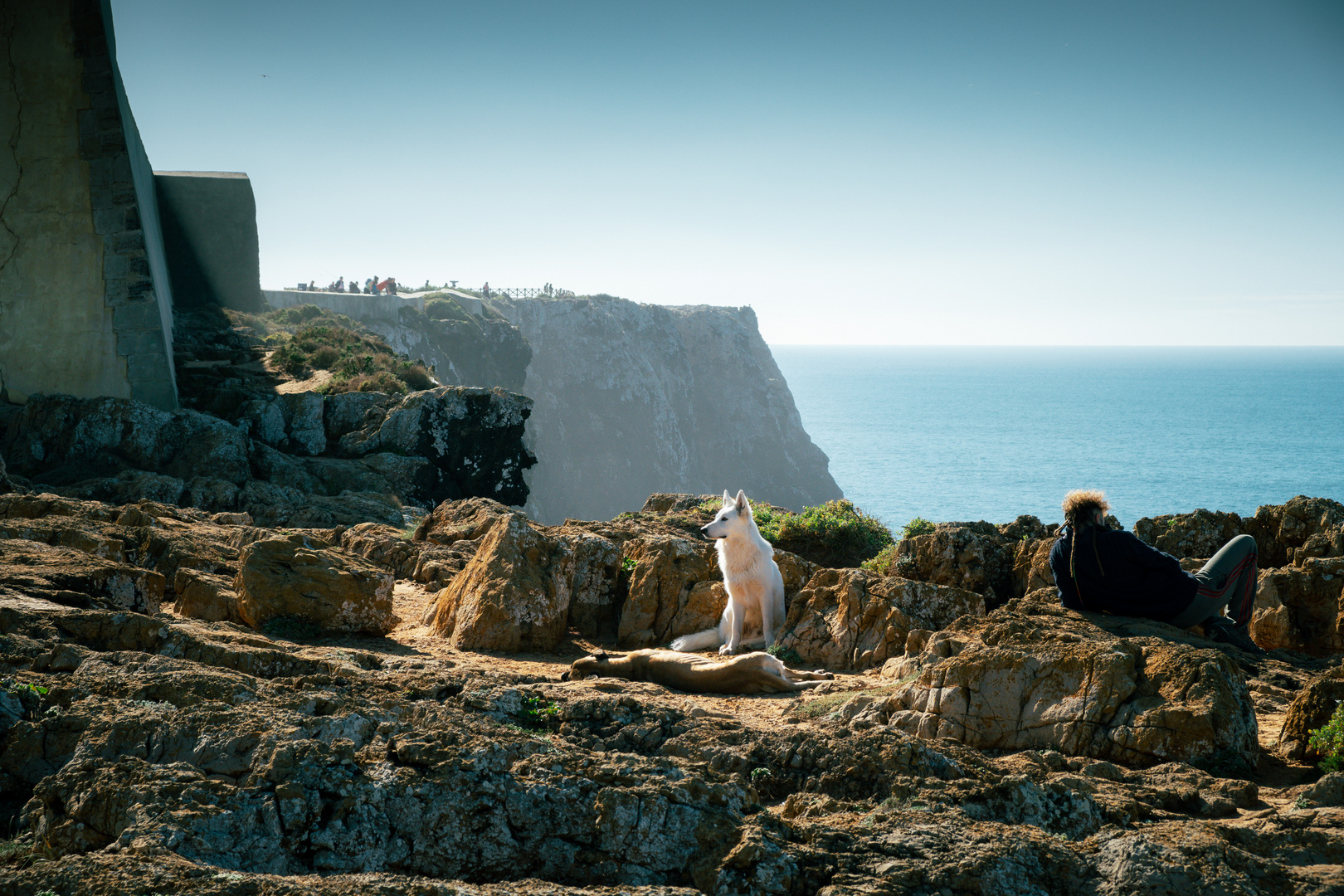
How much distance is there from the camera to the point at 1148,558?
6.58 metres

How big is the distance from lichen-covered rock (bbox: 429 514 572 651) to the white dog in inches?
55.5

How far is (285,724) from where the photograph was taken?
12.6ft

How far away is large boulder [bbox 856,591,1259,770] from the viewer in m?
4.70

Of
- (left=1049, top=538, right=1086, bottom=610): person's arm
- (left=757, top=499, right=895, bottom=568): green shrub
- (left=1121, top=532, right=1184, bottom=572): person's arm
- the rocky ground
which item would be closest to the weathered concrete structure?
the rocky ground

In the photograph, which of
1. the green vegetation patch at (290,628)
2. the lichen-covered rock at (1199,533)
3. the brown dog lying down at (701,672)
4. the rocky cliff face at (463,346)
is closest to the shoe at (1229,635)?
the lichen-covered rock at (1199,533)

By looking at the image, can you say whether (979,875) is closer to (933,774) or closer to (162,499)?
(933,774)

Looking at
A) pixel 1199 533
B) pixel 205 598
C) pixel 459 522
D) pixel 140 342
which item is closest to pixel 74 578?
pixel 205 598

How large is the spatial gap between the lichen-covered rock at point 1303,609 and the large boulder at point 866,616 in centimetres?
251

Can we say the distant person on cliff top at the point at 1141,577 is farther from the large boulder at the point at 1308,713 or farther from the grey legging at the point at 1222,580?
the large boulder at the point at 1308,713

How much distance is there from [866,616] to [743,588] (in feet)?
4.13

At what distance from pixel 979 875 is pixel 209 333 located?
29551 mm

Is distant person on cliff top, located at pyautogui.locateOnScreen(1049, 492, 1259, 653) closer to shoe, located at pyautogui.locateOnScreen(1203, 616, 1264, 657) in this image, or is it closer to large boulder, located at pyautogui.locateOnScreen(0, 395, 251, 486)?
shoe, located at pyautogui.locateOnScreen(1203, 616, 1264, 657)

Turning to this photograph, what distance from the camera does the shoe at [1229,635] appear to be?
6.86 m

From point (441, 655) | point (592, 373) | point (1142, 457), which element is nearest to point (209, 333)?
point (441, 655)
